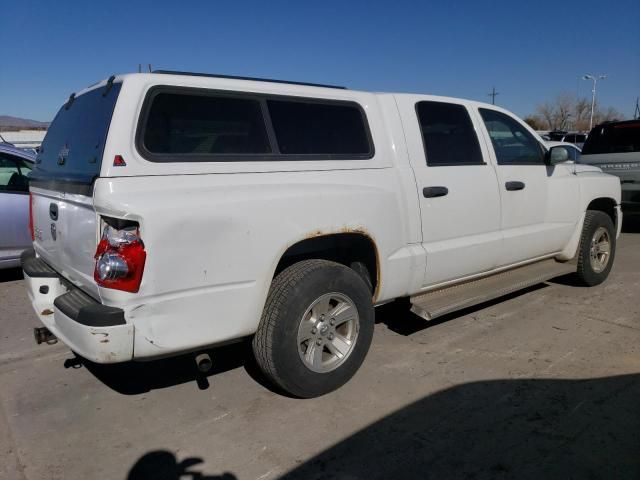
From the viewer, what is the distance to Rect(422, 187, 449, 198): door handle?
3.88 metres

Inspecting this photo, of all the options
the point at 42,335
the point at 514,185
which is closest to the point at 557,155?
the point at 514,185

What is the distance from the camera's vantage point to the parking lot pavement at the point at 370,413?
275 cm

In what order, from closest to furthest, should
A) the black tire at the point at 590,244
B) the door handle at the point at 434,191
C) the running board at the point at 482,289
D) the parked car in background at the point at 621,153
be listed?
the door handle at the point at 434,191, the running board at the point at 482,289, the black tire at the point at 590,244, the parked car in background at the point at 621,153

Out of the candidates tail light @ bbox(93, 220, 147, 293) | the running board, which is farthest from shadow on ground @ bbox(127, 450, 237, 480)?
the running board

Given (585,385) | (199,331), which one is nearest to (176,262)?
(199,331)

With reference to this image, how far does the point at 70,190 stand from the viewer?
298 cm

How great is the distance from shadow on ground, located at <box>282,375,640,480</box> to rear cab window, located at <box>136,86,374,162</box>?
5.66 ft

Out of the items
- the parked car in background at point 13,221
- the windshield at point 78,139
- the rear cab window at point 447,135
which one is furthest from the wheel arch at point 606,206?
the parked car in background at point 13,221

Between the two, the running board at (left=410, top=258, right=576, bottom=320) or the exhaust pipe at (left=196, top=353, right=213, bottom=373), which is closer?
the exhaust pipe at (left=196, top=353, right=213, bottom=373)

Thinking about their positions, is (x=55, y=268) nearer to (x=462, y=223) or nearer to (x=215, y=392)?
(x=215, y=392)

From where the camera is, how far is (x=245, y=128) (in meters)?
3.19

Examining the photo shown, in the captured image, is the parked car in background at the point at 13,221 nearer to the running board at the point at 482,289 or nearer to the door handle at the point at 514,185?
the running board at the point at 482,289

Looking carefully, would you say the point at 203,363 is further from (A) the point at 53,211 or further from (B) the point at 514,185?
(B) the point at 514,185

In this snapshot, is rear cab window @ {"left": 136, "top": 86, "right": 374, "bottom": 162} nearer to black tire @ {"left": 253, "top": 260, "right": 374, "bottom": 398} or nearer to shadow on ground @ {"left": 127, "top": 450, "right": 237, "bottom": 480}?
black tire @ {"left": 253, "top": 260, "right": 374, "bottom": 398}
